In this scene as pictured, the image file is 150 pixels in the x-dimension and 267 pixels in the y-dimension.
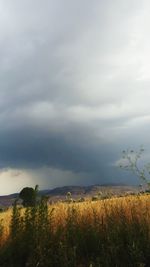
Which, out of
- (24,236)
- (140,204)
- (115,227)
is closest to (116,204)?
(140,204)

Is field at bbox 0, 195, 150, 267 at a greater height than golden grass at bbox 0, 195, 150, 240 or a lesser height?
lesser

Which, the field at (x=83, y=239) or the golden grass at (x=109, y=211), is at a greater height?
the golden grass at (x=109, y=211)

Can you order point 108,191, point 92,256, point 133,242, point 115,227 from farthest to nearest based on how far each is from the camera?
point 108,191 → point 115,227 → point 92,256 → point 133,242

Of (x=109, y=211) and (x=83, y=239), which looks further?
(x=109, y=211)

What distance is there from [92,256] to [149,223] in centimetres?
170

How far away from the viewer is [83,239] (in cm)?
1143

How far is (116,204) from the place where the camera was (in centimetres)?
1366

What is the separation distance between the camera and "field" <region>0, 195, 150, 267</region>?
1025cm

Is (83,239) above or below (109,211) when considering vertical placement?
below

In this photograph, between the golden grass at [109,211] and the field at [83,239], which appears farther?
the golden grass at [109,211]

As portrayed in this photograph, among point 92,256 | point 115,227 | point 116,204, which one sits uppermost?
point 116,204

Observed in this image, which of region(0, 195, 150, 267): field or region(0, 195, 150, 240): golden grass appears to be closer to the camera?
region(0, 195, 150, 267): field

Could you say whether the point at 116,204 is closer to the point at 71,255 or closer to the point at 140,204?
the point at 140,204

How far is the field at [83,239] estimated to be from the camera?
1025 centimetres
